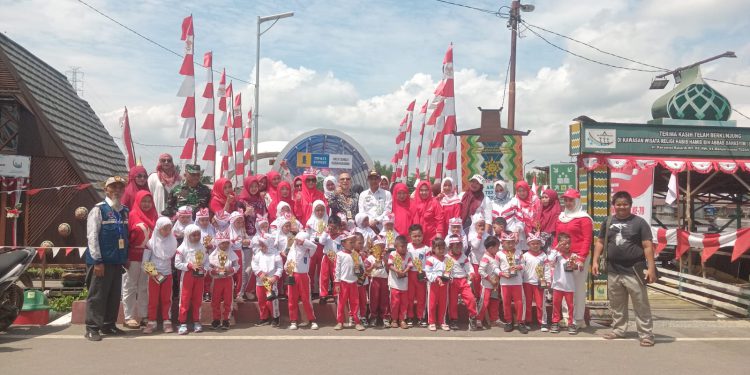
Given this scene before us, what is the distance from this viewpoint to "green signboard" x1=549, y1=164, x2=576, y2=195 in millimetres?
14328

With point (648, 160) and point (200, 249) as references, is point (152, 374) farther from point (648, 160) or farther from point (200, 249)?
point (648, 160)

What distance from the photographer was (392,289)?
698 centimetres

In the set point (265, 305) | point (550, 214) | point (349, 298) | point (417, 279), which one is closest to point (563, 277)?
point (550, 214)

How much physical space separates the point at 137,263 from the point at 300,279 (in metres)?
1.96

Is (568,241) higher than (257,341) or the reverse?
higher

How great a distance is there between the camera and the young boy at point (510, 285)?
6914 mm

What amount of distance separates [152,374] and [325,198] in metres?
3.70

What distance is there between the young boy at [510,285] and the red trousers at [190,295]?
3.71m

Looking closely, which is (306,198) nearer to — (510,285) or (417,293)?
(417,293)

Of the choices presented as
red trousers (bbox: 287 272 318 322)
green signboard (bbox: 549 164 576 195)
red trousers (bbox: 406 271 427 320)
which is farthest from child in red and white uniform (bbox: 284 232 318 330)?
green signboard (bbox: 549 164 576 195)

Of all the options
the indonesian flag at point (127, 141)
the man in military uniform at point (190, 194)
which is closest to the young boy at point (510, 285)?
the man in military uniform at point (190, 194)

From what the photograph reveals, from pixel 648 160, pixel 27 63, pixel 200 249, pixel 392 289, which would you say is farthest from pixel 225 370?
pixel 27 63

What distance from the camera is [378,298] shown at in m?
7.08

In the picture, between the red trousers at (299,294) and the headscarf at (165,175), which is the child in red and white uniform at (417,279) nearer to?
the red trousers at (299,294)
